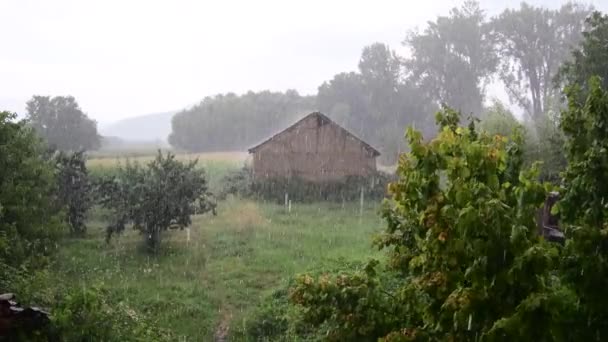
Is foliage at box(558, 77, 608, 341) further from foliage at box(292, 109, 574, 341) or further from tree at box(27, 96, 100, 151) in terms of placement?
tree at box(27, 96, 100, 151)

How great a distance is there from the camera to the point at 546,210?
14.2m

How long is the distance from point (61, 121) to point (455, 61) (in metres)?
43.7

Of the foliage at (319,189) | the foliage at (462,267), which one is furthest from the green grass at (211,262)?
the foliage at (319,189)

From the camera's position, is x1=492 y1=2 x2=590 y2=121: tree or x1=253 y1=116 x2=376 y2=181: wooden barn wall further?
x1=492 y1=2 x2=590 y2=121: tree

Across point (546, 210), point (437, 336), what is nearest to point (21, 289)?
point (437, 336)

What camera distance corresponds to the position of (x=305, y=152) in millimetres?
35719

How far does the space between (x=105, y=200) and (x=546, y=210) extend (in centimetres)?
1545

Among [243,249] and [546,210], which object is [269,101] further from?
[546,210]

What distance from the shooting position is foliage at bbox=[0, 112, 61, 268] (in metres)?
16.1

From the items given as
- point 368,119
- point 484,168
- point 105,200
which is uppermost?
point 368,119

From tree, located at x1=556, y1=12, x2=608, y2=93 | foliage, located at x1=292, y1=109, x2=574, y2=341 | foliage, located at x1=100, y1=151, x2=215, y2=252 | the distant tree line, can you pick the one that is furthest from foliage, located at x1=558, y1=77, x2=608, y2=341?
the distant tree line

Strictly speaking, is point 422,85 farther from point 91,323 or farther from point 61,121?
point 91,323

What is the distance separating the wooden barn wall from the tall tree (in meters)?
34.5

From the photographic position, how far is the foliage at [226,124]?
213 ft
